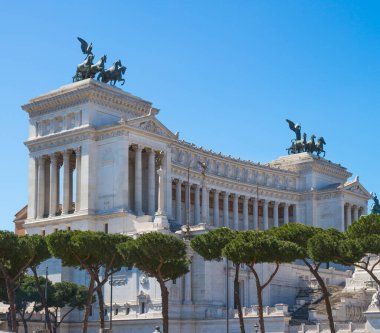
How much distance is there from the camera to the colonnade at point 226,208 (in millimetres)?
131375

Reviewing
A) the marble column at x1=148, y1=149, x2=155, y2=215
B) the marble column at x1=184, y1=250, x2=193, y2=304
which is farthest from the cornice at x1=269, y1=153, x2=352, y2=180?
the marble column at x1=184, y1=250, x2=193, y2=304

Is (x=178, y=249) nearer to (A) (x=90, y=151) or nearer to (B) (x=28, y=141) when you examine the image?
(A) (x=90, y=151)

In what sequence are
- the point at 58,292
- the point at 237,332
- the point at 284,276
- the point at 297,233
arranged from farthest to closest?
the point at 284,276, the point at 58,292, the point at 237,332, the point at 297,233

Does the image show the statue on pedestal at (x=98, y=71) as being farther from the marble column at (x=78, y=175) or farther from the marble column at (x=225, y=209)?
the marble column at (x=225, y=209)

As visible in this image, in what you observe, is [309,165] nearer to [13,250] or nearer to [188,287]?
[188,287]

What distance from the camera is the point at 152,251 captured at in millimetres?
76500

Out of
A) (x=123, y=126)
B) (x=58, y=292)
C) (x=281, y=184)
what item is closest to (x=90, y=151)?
(x=123, y=126)

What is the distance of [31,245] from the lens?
78.4 meters

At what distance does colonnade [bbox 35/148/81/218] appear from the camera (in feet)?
373

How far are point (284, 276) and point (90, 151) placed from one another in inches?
1160

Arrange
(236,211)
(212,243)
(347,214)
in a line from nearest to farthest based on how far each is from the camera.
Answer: (212,243)
(236,211)
(347,214)

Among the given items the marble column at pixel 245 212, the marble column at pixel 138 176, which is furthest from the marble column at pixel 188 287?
the marble column at pixel 245 212

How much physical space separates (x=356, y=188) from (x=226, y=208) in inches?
1075

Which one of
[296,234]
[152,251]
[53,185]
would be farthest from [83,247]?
[53,185]
